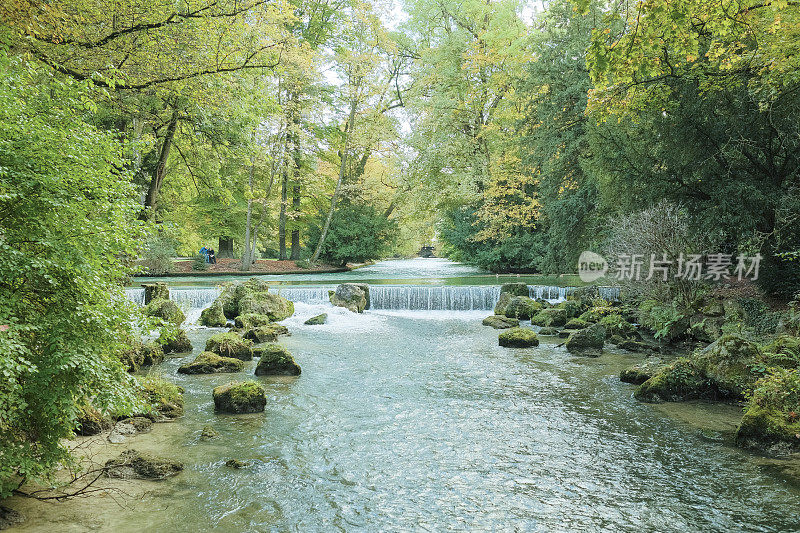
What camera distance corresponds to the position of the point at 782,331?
8484 mm

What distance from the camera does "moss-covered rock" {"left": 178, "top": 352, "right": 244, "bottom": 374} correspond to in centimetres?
898

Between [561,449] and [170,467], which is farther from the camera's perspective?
[561,449]

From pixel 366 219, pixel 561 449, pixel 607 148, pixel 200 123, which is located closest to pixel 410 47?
pixel 366 219

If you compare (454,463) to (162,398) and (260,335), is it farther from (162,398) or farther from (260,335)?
(260,335)

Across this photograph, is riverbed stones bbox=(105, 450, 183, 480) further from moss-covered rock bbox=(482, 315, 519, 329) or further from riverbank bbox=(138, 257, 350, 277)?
riverbank bbox=(138, 257, 350, 277)

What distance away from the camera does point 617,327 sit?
1225 cm

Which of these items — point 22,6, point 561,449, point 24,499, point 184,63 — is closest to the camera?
point 24,499

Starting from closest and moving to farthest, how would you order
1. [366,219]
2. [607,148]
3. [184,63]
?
[184,63] < [607,148] < [366,219]

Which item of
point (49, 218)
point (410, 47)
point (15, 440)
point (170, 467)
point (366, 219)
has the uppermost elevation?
point (410, 47)

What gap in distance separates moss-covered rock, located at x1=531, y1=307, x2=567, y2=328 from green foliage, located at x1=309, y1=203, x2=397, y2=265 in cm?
1795

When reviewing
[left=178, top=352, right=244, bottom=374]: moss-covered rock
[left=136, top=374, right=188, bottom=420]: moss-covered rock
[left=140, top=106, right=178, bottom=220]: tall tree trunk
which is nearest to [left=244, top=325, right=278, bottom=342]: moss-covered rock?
[left=178, top=352, right=244, bottom=374]: moss-covered rock

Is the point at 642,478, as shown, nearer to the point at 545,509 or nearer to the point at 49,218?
the point at 545,509

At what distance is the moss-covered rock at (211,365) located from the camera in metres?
8.98

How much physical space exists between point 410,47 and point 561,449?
30.8 meters
